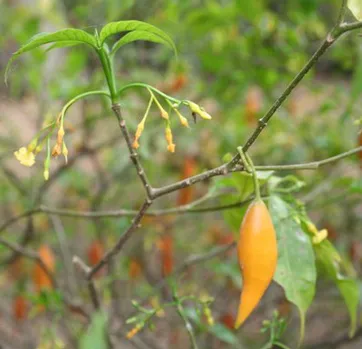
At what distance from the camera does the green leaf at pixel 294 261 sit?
57 cm

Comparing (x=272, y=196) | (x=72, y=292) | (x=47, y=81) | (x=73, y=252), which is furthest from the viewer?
(x=73, y=252)

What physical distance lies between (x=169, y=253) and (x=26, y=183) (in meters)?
0.47

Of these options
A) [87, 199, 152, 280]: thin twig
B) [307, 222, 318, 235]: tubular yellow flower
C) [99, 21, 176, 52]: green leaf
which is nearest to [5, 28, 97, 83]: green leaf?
[99, 21, 176, 52]: green leaf

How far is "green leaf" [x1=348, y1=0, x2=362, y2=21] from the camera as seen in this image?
1.63ft

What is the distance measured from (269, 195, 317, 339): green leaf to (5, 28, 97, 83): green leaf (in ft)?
0.78

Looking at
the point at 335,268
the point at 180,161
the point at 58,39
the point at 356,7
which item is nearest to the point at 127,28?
the point at 58,39

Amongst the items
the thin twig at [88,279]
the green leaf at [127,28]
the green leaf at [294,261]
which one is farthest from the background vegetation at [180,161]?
the green leaf at [127,28]

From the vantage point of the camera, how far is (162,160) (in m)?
1.80

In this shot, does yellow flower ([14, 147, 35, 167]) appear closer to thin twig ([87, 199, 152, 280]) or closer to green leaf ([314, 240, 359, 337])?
thin twig ([87, 199, 152, 280])

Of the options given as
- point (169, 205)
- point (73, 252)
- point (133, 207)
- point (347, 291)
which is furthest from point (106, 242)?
point (347, 291)

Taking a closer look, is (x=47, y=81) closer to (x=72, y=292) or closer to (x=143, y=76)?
(x=143, y=76)

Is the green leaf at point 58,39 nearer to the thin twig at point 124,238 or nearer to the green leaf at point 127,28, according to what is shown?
the green leaf at point 127,28

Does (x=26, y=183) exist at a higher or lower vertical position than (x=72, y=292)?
→ higher

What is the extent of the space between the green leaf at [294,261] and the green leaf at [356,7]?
19cm
